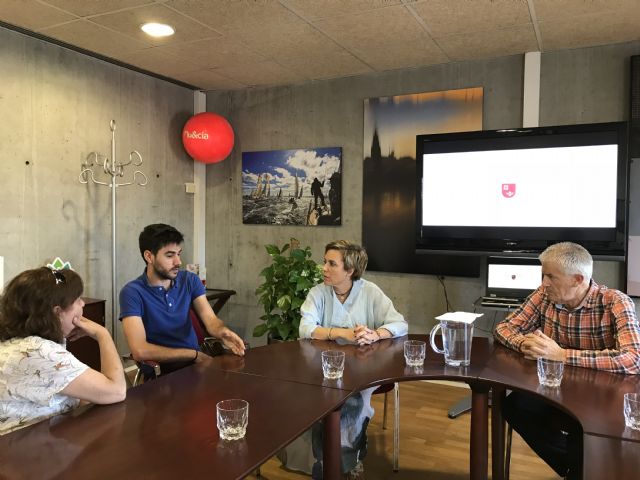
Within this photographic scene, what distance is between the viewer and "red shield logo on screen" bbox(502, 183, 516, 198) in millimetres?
3672

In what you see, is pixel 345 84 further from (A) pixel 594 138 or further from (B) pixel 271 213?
(A) pixel 594 138

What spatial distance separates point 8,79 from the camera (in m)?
3.48

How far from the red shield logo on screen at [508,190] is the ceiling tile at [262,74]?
203cm

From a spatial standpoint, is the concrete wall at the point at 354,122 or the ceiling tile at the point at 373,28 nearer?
the ceiling tile at the point at 373,28

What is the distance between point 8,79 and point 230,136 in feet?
6.05

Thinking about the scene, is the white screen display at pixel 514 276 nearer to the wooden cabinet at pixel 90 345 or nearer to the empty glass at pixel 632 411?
the empty glass at pixel 632 411

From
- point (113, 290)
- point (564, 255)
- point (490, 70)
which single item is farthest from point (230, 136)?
point (564, 255)

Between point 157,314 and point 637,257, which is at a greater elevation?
point 637,257

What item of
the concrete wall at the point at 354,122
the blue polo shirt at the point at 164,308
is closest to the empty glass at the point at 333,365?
the blue polo shirt at the point at 164,308

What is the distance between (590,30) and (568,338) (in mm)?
2267

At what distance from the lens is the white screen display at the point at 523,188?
344 centimetres

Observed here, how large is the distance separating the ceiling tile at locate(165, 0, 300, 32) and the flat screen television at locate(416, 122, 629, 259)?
56.6 inches

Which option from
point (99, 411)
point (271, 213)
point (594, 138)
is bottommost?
point (99, 411)

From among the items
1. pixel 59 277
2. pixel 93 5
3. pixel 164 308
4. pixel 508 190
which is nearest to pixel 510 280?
pixel 508 190
